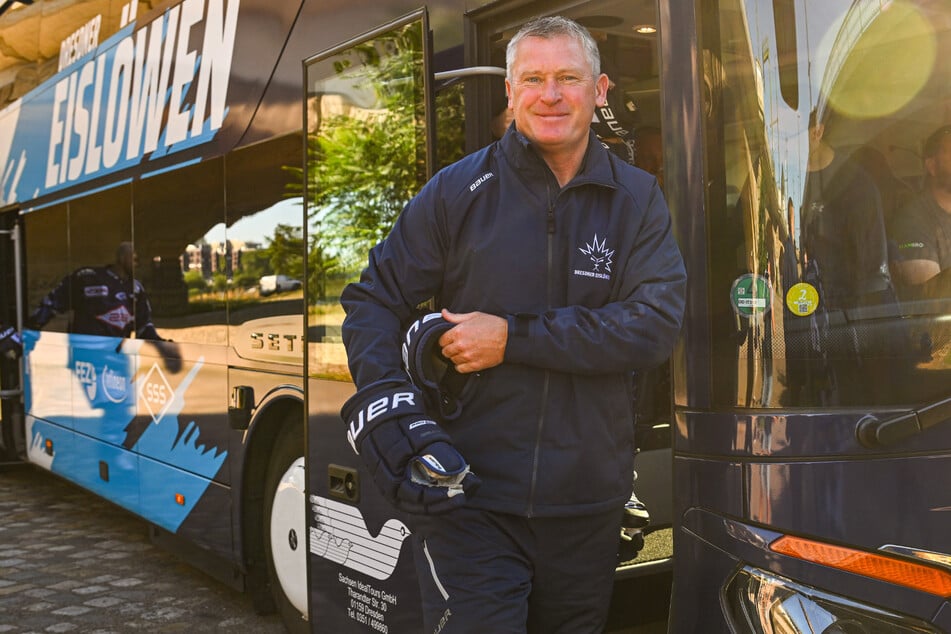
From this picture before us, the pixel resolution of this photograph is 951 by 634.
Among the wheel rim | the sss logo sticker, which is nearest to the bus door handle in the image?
the wheel rim

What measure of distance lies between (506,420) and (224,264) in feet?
9.84

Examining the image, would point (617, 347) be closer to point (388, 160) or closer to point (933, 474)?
point (933, 474)

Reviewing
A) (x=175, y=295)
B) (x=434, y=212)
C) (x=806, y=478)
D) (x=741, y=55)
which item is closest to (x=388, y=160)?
(x=434, y=212)

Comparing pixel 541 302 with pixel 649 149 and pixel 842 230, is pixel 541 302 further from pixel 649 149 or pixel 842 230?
pixel 649 149

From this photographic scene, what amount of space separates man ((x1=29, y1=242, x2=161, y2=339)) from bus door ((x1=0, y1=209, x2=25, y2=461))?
3.61 ft

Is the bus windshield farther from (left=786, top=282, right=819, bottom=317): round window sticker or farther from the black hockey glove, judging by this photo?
the black hockey glove

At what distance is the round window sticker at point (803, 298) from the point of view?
2.50 meters

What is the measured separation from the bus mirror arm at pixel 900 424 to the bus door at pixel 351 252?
145cm

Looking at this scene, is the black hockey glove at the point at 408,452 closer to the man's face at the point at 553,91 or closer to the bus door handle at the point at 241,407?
the man's face at the point at 553,91

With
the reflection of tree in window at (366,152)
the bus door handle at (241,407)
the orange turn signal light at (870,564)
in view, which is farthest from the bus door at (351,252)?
the orange turn signal light at (870,564)

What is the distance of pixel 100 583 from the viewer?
5.90 m

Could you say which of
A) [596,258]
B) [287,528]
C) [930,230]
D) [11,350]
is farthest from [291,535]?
[11,350]

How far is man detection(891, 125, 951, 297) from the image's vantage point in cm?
246

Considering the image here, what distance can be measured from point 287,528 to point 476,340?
2.60 meters
